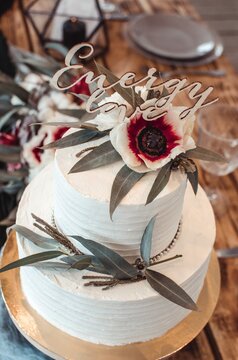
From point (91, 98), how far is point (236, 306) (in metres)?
0.61

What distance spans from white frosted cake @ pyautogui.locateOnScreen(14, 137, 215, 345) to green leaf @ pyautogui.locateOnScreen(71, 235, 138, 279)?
20 millimetres

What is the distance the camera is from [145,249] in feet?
2.89

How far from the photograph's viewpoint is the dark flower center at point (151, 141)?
33.8 inches

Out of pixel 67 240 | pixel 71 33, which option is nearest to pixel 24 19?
pixel 71 33

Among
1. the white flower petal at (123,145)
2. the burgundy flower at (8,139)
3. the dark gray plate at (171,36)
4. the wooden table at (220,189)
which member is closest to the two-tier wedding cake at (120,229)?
the white flower petal at (123,145)

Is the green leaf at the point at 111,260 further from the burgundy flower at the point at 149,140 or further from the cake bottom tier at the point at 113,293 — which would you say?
the burgundy flower at the point at 149,140

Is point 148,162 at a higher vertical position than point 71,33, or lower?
higher

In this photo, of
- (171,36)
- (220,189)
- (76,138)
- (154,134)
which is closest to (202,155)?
(154,134)

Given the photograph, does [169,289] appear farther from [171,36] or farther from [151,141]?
[171,36]

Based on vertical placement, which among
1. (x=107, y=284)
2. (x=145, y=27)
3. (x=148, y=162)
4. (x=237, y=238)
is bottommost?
(x=237, y=238)

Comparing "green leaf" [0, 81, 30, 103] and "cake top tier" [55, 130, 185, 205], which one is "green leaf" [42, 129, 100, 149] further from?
"green leaf" [0, 81, 30, 103]

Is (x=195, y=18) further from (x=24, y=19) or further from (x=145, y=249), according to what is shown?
(x=145, y=249)

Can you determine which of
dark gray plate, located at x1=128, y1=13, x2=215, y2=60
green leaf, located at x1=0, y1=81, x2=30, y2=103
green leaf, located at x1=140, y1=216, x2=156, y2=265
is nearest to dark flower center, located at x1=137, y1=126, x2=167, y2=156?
green leaf, located at x1=140, y1=216, x2=156, y2=265

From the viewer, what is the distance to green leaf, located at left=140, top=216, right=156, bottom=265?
0.85 m
